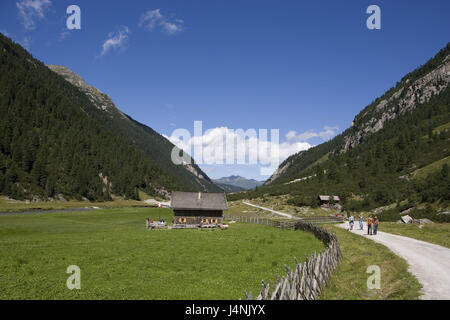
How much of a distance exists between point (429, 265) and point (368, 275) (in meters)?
3.87

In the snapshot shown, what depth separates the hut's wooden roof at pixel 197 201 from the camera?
204ft

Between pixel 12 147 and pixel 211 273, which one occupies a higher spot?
pixel 12 147

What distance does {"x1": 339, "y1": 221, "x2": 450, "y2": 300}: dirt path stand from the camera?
42.9 feet

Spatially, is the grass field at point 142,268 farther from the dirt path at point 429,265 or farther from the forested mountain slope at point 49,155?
the forested mountain slope at point 49,155

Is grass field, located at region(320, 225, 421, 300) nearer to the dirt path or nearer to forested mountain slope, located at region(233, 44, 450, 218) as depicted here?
the dirt path

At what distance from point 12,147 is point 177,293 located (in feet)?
485

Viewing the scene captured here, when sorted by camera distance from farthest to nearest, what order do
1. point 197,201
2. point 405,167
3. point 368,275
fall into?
point 405,167, point 197,201, point 368,275

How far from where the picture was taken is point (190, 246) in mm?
31078

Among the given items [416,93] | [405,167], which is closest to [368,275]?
[405,167]

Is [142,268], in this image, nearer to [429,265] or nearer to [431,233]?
[429,265]

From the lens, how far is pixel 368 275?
58.3 feet

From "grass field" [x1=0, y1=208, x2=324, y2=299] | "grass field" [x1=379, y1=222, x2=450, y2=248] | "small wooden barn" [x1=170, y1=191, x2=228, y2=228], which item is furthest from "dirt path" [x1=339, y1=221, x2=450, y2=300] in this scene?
"small wooden barn" [x1=170, y1=191, x2=228, y2=228]
